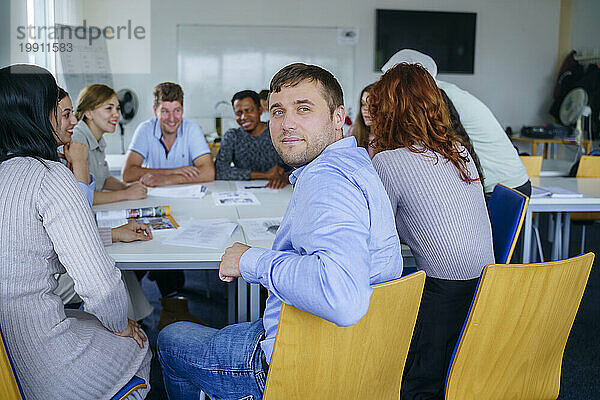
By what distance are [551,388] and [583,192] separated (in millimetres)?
1718

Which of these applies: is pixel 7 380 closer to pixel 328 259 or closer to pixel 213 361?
pixel 213 361

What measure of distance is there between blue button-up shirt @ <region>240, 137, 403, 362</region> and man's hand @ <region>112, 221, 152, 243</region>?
2.69 ft

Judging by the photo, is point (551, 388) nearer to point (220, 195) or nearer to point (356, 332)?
point (356, 332)

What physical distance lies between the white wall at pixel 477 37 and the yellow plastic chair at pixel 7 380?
622cm

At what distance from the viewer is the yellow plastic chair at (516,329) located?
1399 millimetres

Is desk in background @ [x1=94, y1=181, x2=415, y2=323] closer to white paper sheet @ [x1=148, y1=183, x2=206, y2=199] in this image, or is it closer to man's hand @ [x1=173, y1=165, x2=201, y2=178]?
white paper sheet @ [x1=148, y1=183, x2=206, y2=199]

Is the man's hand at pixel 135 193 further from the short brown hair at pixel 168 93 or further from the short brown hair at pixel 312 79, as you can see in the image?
the short brown hair at pixel 312 79

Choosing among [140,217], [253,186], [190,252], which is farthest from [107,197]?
[190,252]

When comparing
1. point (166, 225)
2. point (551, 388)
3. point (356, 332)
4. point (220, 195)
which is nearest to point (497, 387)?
point (551, 388)

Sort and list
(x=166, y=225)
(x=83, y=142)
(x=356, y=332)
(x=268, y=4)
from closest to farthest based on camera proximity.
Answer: (x=356, y=332) < (x=166, y=225) < (x=83, y=142) < (x=268, y=4)

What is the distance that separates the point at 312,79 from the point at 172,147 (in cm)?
244

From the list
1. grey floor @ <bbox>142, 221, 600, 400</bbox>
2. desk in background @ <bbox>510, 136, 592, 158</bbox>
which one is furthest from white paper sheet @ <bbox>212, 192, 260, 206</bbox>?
desk in background @ <bbox>510, 136, 592, 158</bbox>

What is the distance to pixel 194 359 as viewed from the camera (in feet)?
4.95

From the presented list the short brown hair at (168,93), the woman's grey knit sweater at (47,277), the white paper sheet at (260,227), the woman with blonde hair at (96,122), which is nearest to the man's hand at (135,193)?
the woman with blonde hair at (96,122)
